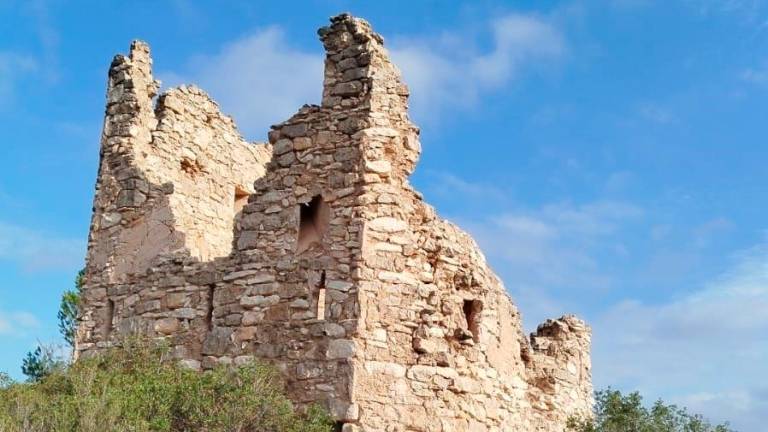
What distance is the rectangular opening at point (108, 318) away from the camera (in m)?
13.3

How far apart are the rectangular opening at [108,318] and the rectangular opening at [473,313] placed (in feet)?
14.7

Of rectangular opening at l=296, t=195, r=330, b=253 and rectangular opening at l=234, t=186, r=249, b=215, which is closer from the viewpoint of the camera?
rectangular opening at l=296, t=195, r=330, b=253

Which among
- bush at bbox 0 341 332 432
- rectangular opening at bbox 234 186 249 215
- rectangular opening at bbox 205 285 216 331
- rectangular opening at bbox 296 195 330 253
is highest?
rectangular opening at bbox 234 186 249 215

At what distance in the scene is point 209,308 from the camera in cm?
1234

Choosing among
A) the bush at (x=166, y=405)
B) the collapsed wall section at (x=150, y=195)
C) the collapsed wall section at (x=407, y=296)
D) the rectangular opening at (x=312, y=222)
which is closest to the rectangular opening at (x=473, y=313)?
the collapsed wall section at (x=407, y=296)

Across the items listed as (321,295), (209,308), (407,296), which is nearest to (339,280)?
(321,295)

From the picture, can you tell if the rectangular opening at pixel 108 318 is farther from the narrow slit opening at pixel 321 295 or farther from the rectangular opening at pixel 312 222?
the narrow slit opening at pixel 321 295

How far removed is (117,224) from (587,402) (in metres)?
7.15

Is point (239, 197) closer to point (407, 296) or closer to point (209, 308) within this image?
point (209, 308)

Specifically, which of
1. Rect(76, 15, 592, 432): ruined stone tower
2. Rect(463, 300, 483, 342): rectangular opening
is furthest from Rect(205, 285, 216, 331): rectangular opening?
Rect(463, 300, 483, 342): rectangular opening

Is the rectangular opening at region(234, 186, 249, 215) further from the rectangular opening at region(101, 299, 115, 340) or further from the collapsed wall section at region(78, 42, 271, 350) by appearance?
the rectangular opening at region(101, 299, 115, 340)

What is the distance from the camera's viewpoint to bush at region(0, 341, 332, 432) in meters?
10.4

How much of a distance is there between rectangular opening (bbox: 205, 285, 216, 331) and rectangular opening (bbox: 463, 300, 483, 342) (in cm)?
294

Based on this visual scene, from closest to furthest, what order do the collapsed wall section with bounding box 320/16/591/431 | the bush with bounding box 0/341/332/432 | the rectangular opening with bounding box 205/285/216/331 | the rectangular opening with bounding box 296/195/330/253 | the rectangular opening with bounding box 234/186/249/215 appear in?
the bush with bounding box 0/341/332/432 → the collapsed wall section with bounding box 320/16/591/431 → the rectangular opening with bounding box 296/195/330/253 → the rectangular opening with bounding box 205/285/216/331 → the rectangular opening with bounding box 234/186/249/215
